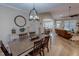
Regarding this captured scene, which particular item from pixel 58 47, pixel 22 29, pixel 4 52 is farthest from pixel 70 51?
pixel 4 52

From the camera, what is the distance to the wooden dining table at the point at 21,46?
5.98ft

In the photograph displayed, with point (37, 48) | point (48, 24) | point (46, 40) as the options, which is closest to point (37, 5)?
point (48, 24)

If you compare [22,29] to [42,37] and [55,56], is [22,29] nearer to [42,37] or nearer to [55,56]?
[42,37]

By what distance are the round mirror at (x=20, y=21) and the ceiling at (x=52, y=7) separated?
0.18 meters

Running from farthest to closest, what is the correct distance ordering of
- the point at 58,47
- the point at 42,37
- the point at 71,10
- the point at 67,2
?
1. the point at 42,37
2. the point at 58,47
3. the point at 71,10
4. the point at 67,2

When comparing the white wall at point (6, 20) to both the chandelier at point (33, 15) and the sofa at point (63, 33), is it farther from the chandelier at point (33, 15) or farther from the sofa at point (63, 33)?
the sofa at point (63, 33)

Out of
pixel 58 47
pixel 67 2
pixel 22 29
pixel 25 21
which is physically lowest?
pixel 58 47

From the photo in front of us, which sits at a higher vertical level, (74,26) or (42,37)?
(74,26)

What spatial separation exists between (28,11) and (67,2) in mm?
754

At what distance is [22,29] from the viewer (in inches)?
77.0

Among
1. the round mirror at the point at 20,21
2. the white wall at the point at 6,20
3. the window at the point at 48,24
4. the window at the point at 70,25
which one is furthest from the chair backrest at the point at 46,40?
the white wall at the point at 6,20

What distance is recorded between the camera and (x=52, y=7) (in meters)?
1.84

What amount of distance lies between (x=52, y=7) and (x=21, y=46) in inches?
41.7

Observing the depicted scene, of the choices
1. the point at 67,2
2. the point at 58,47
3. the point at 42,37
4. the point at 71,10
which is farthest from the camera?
the point at 42,37
